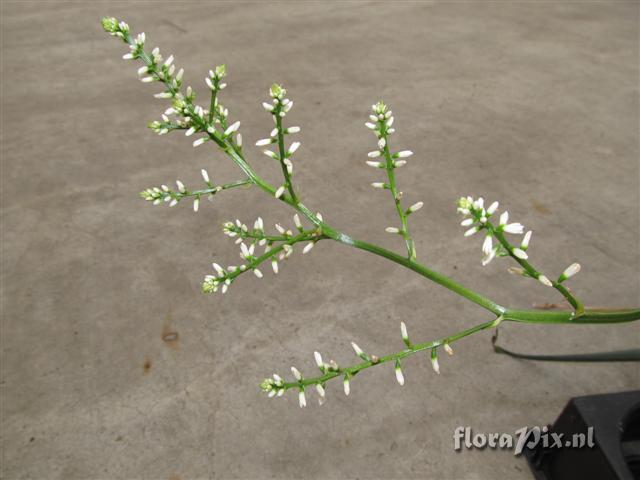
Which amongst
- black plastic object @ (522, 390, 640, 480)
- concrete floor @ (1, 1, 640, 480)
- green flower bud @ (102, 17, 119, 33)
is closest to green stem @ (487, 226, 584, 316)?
green flower bud @ (102, 17, 119, 33)

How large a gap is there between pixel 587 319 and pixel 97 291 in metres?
1.26

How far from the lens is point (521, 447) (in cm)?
104

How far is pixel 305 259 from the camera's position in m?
1.56

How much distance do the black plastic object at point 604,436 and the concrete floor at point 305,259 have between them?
0.20 meters

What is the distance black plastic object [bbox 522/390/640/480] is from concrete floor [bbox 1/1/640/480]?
0.64 ft

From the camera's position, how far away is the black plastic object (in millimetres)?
808

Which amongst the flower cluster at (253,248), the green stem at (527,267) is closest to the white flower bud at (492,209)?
the green stem at (527,267)

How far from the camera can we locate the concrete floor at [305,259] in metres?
1.15

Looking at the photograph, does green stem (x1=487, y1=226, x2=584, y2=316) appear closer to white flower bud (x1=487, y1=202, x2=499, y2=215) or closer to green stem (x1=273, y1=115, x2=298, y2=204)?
white flower bud (x1=487, y1=202, x2=499, y2=215)

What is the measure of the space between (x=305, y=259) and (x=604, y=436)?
0.89 metres

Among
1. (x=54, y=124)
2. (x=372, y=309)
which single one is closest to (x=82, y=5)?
(x=54, y=124)

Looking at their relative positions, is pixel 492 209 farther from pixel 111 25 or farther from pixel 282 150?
pixel 111 25

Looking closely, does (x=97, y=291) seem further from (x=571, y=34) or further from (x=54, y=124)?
(x=571, y=34)

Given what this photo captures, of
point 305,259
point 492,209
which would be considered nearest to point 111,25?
point 492,209
